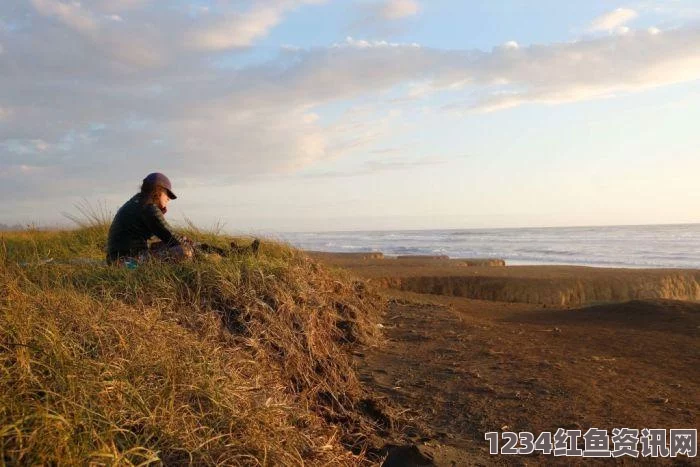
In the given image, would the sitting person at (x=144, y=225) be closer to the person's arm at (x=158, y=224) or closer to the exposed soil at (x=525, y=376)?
the person's arm at (x=158, y=224)

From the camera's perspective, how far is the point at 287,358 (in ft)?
12.6

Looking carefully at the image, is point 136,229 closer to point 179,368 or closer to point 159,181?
point 159,181

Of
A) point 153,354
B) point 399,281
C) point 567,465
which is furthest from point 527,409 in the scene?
point 399,281

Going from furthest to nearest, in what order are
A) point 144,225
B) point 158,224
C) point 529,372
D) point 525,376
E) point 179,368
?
point 144,225 → point 158,224 → point 529,372 → point 525,376 → point 179,368

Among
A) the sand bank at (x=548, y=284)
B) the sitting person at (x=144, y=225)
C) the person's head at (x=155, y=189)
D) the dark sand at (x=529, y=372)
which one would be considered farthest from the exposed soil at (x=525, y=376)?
the sand bank at (x=548, y=284)

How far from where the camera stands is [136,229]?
5785mm

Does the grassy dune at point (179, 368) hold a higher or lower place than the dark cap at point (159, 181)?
lower

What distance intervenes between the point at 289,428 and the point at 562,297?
30.7 ft

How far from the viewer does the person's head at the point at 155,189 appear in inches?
225

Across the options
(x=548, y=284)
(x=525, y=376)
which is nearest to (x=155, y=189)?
(x=525, y=376)

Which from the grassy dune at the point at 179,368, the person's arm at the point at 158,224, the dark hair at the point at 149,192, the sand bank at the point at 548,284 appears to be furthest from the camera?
the sand bank at the point at 548,284

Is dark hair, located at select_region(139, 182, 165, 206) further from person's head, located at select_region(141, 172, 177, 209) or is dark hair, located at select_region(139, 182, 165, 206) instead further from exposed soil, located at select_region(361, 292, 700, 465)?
exposed soil, located at select_region(361, 292, 700, 465)

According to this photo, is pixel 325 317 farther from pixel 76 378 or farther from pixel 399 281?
pixel 399 281

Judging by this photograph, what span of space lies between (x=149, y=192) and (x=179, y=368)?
3.47m
